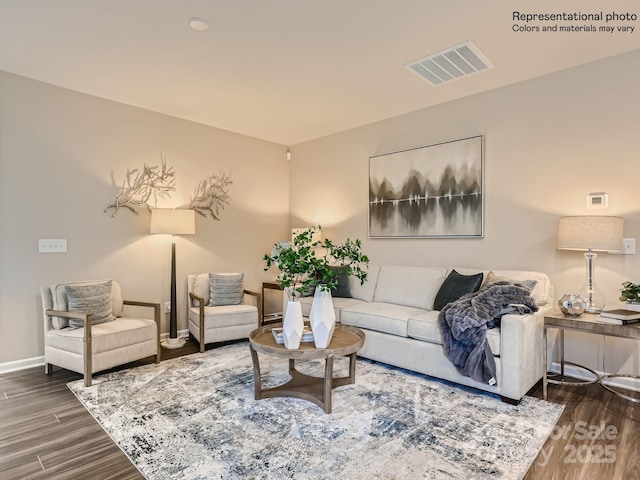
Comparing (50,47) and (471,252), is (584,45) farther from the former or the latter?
(50,47)

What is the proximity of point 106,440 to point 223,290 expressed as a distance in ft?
7.39

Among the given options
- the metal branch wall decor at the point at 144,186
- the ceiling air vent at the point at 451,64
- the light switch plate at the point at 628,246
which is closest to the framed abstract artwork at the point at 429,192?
the ceiling air vent at the point at 451,64

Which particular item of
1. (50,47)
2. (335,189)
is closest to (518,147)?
(335,189)

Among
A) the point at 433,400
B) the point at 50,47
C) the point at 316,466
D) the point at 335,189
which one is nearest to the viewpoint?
the point at 316,466

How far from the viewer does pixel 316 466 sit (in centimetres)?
186

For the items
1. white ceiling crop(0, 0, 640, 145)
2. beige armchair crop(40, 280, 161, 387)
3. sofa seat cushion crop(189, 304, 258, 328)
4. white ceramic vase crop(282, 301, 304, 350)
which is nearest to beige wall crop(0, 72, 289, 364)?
white ceiling crop(0, 0, 640, 145)

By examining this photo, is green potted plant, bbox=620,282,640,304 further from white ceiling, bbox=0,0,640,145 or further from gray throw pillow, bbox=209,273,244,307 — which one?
gray throw pillow, bbox=209,273,244,307

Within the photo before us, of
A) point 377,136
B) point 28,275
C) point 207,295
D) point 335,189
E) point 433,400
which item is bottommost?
point 433,400

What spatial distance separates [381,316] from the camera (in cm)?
339

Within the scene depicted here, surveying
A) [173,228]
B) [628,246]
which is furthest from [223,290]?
[628,246]

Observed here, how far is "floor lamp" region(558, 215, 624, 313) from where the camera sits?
2.68 metres

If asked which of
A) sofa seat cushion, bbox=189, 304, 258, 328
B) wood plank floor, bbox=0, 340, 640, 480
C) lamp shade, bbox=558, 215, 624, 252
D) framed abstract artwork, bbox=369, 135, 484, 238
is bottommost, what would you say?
wood plank floor, bbox=0, 340, 640, 480

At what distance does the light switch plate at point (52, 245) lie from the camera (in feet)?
11.4

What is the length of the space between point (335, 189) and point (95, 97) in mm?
3038
